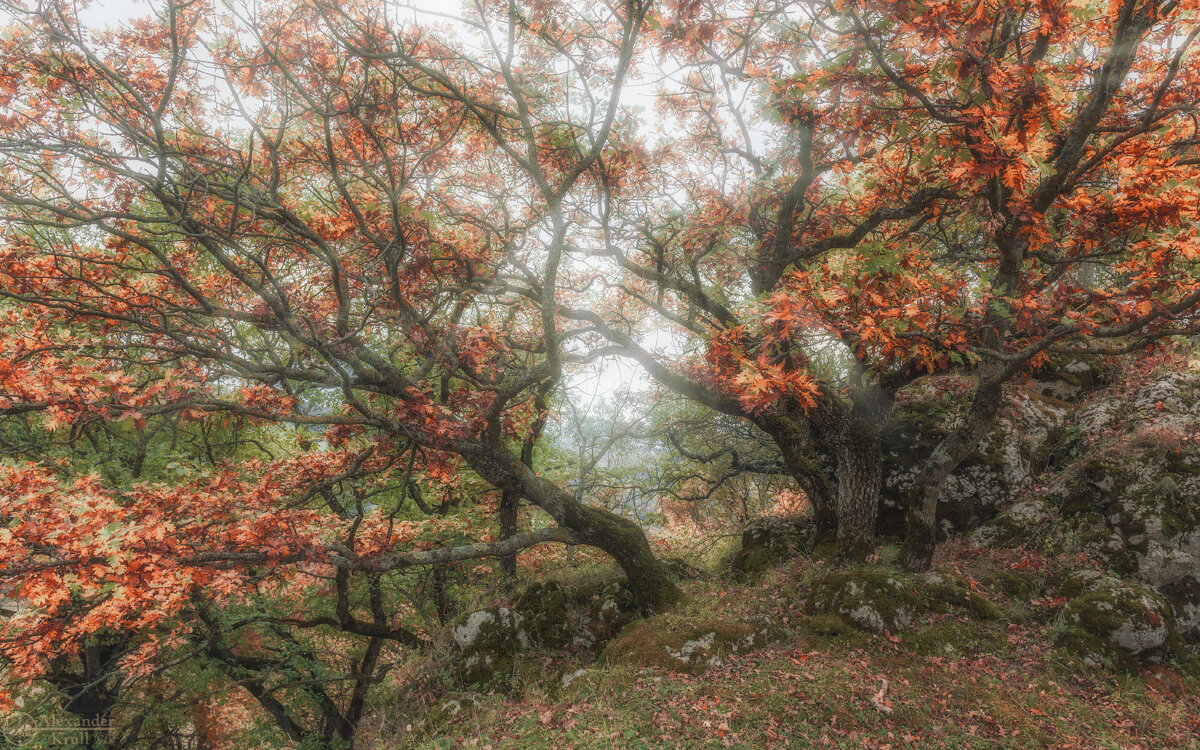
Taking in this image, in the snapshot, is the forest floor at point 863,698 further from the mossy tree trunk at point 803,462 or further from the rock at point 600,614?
the mossy tree trunk at point 803,462

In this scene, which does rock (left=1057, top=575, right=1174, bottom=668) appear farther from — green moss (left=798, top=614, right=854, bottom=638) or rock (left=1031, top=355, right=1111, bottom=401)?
rock (left=1031, top=355, right=1111, bottom=401)

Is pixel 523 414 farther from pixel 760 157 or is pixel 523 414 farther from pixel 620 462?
pixel 620 462

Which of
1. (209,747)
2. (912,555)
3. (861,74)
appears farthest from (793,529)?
(209,747)

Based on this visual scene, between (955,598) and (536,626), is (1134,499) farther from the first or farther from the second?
(536,626)

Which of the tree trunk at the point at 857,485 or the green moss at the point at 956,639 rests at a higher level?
the tree trunk at the point at 857,485

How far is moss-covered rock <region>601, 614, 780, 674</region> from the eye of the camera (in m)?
7.04

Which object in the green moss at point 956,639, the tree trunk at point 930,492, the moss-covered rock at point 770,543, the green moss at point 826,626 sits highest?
the tree trunk at point 930,492

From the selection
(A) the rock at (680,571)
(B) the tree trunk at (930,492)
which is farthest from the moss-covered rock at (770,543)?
(B) the tree trunk at (930,492)

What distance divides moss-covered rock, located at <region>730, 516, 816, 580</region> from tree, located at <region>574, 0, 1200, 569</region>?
1155mm

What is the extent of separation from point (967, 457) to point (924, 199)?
198 inches

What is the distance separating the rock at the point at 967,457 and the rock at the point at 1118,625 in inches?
119

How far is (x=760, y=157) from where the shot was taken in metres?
9.31

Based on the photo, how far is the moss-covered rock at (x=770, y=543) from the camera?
35.1ft

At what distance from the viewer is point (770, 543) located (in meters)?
11.3
